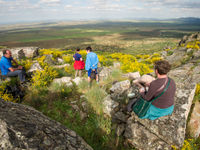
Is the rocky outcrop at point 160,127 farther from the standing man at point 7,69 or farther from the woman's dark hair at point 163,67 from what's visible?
the standing man at point 7,69

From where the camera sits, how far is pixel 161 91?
243 centimetres

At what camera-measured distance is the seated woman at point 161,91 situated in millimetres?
2420

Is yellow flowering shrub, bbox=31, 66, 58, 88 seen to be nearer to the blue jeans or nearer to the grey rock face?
the blue jeans

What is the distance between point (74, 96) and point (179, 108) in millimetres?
3607

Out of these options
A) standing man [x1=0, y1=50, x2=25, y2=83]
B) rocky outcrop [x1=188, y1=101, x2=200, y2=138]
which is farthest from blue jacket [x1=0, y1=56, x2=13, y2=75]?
rocky outcrop [x1=188, y1=101, x2=200, y2=138]

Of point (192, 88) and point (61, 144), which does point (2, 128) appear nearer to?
point (61, 144)

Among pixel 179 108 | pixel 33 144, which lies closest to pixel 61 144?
pixel 33 144

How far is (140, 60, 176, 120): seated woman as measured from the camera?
2420 mm

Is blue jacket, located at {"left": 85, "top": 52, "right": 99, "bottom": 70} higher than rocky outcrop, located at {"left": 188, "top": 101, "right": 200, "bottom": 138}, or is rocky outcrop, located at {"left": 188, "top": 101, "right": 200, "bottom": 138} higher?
blue jacket, located at {"left": 85, "top": 52, "right": 99, "bottom": 70}

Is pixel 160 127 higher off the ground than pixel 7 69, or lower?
lower

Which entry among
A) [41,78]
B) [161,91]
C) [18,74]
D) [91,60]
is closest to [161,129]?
[161,91]

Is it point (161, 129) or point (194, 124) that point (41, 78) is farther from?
point (194, 124)

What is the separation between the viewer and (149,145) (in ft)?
8.71

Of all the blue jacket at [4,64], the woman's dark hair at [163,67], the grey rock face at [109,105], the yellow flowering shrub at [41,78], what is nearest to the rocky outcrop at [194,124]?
the woman's dark hair at [163,67]
